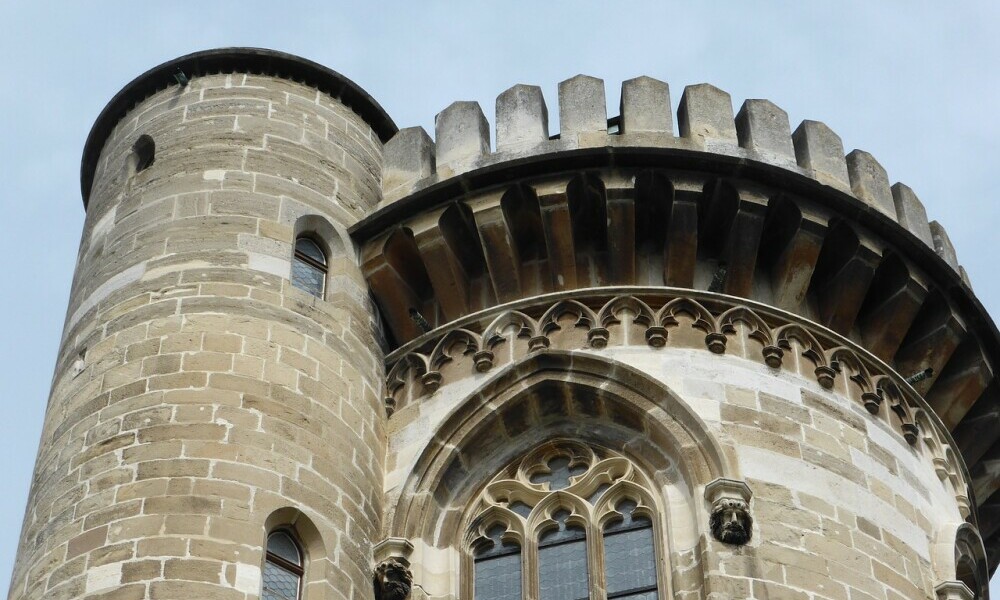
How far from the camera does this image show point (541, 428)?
1708 centimetres

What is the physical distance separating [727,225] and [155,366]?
204 inches

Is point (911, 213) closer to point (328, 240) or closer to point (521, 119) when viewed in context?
point (521, 119)

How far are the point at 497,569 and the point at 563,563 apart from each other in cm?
53

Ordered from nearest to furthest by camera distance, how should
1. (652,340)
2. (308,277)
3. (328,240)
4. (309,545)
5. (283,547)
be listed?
(283,547) < (309,545) < (652,340) < (308,277) < (328,240)

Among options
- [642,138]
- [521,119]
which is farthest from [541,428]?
[521,119]

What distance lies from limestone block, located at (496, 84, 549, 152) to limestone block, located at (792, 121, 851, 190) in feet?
7.60

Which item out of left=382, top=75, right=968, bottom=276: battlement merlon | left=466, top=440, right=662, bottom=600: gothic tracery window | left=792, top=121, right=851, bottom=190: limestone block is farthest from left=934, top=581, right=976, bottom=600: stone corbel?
left=792, top=121, right=851, bottom=190: limestone block

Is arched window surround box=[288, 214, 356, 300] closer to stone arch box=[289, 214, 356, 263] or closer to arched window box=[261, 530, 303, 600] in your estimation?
stone arch box=[289, 214, 356, 263]

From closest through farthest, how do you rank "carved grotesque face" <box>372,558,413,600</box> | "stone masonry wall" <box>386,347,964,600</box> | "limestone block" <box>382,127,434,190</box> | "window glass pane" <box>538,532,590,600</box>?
"stone masonry wall" <box>386,347,964,600</box>
"carved grotesque face" <box>372,558,413,600</box>
"window glass pane" <box>538,532,590,600</box>
"limestone block" <box>382,127,434,190</box>

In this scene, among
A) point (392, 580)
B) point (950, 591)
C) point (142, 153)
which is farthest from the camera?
point (142, 153)

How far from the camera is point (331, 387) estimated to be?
1656cm

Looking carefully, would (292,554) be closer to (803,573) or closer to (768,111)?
(803,573)

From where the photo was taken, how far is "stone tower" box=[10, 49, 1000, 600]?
604 inches

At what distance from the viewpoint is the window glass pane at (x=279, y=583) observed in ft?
48.8
